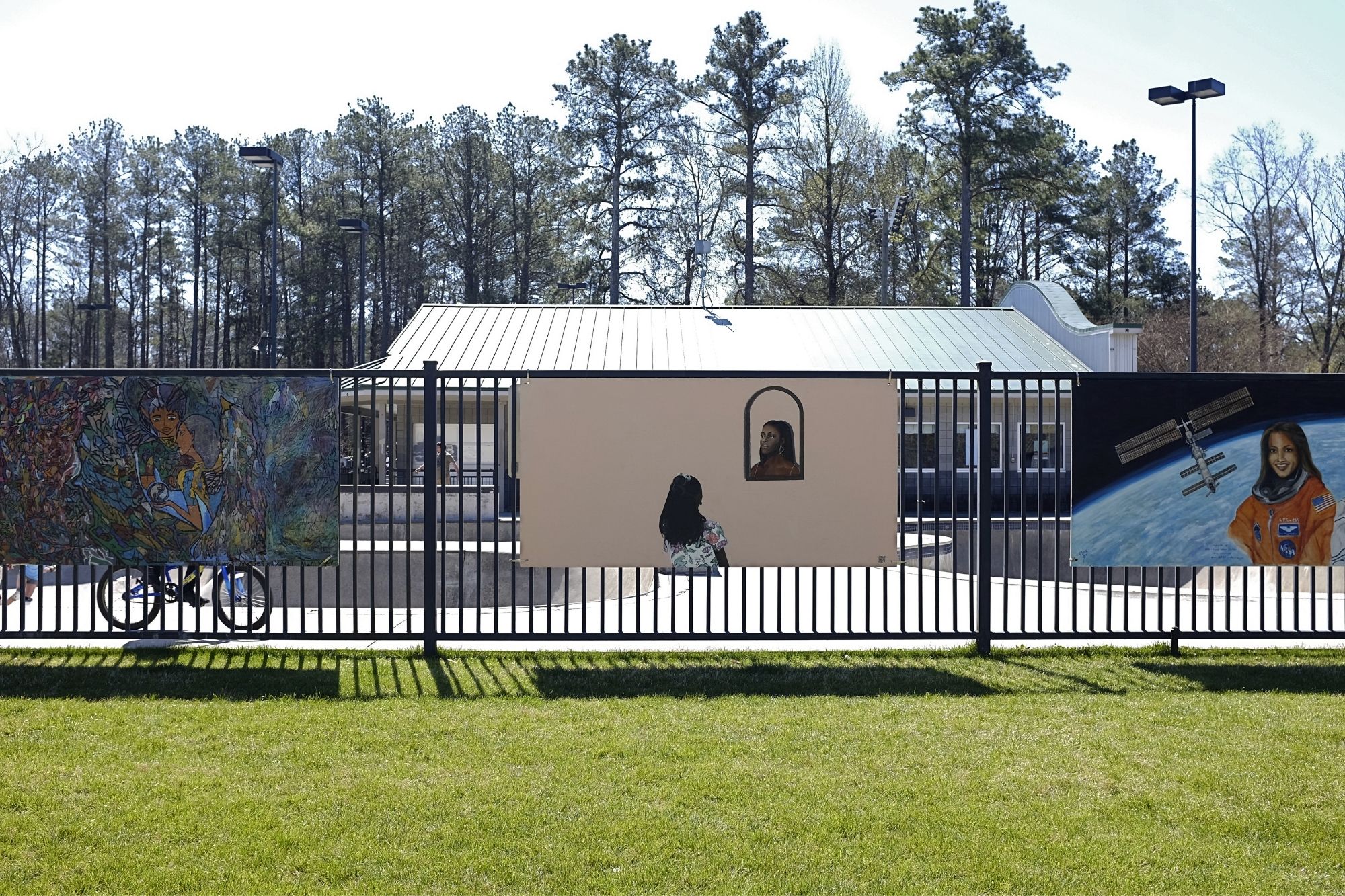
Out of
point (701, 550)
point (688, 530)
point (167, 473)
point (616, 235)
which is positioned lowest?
point (701, 550)

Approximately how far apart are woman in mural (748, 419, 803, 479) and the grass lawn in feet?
5.04

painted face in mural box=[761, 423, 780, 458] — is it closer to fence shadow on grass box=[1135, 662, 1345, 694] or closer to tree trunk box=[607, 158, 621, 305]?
fence shadow on grass box=[1135, 662, 1345, 694]

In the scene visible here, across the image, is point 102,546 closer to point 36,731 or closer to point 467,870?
point 36,731

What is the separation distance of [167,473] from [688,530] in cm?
431

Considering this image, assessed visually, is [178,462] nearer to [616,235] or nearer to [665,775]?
[665,775]

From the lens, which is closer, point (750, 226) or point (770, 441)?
point (770, 441)

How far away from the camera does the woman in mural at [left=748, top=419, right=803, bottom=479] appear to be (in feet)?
31.9

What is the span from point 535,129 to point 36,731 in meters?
50.2

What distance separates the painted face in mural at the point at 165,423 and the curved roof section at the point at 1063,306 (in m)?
28.3

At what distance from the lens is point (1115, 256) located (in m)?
57.2

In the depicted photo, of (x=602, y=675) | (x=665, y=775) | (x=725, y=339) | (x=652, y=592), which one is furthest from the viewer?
(x=725, y=339)

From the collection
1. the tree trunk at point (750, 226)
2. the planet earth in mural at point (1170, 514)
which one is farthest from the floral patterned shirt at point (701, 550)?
the tree trunk at point (750, 226)

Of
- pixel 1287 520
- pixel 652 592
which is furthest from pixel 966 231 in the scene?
pixel 1287 520

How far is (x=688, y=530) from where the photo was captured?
9.68 meters
